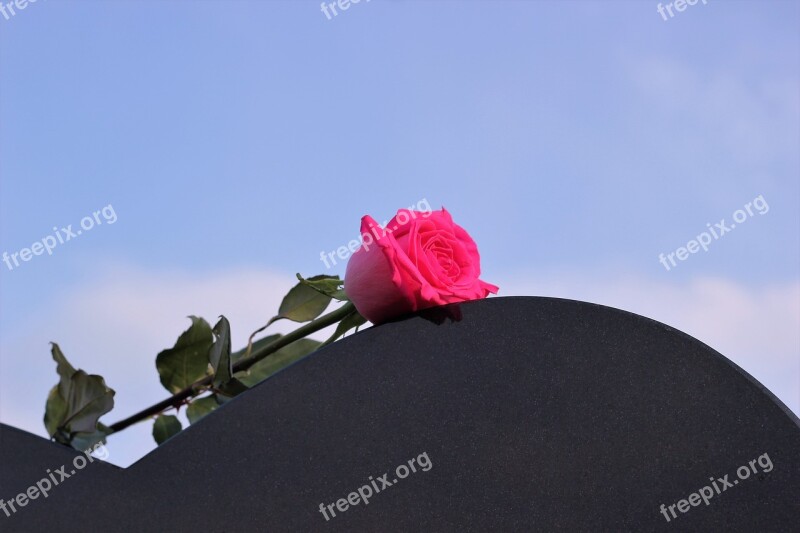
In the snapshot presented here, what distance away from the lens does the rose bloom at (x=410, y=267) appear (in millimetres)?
807

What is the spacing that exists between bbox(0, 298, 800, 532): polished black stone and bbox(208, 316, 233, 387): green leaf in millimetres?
178

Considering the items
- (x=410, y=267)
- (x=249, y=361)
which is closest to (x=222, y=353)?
(x=249, y=361)

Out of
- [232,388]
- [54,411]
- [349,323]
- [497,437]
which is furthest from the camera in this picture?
[54,411]

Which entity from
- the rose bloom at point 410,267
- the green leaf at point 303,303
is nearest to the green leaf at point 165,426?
the green leaf at point 303,303

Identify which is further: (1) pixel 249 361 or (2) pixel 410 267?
(1) pixel 249 361

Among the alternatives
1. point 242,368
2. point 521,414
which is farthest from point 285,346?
point 521,414

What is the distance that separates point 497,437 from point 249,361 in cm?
43

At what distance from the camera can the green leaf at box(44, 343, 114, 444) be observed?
1.12m

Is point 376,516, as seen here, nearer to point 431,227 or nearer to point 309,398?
point 309,398

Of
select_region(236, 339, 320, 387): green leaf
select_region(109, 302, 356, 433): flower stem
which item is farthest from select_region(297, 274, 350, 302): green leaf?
select_region(236, 339, 320, 387): green leaf

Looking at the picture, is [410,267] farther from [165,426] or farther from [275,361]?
[165,426]

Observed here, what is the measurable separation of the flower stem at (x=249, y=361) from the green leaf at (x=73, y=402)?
Result: 6 centimetres

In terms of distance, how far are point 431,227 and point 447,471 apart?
250 millimetres

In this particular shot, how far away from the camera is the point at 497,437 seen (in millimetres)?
777
